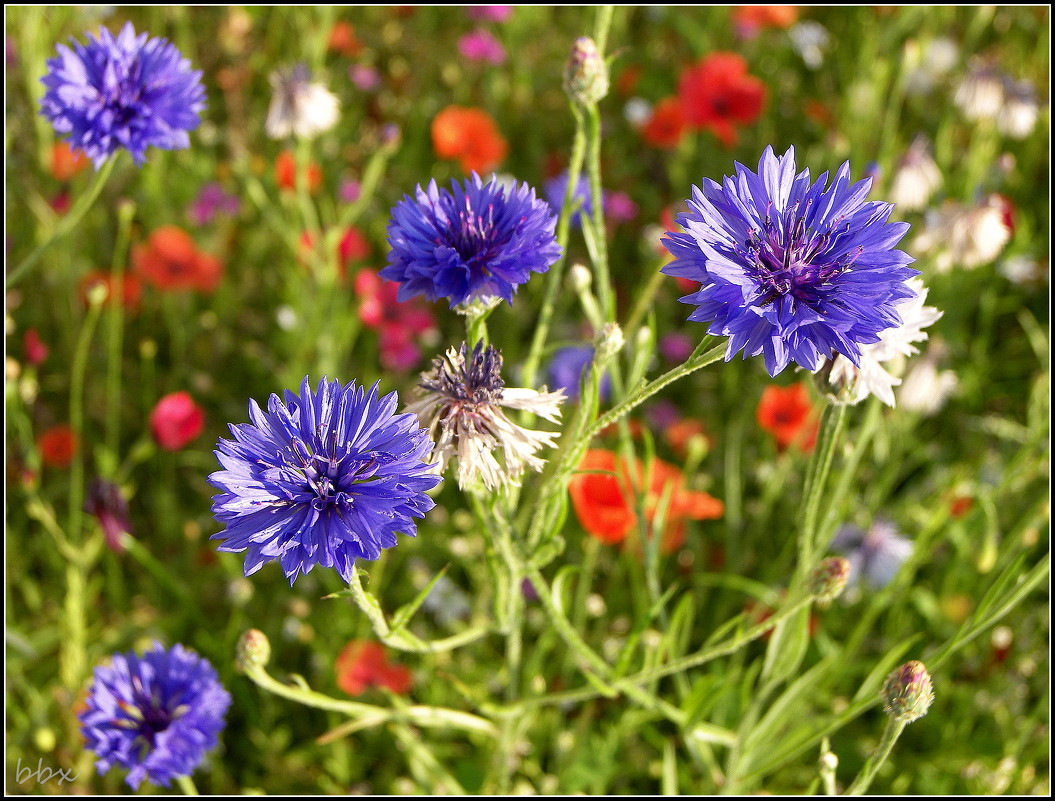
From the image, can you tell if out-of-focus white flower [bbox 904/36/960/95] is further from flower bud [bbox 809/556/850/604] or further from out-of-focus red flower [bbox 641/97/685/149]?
flower bud [bbox 809/556/850/604]

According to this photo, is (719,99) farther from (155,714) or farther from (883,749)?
(155,714)

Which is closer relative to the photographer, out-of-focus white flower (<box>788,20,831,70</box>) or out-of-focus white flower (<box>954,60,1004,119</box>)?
out-of-focus white flower (<box>954,60,1004,119</box>)

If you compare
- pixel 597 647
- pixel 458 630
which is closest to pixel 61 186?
pixel 458 630

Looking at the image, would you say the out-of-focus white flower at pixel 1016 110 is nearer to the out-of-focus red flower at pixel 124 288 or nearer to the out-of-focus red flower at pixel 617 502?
the out-of-focus red flower at pixel 617 502

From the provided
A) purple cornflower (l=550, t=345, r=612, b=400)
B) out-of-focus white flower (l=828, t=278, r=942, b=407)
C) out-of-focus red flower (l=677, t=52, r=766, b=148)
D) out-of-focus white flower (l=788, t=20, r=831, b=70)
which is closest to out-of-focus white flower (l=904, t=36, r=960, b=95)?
out-of-focus white flower (l=788, t=20, r=831, b=70)

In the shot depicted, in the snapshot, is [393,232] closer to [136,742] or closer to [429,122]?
[136,742]
